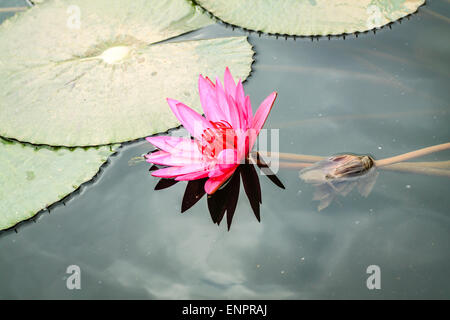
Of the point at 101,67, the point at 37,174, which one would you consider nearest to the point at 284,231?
the point at 37,174

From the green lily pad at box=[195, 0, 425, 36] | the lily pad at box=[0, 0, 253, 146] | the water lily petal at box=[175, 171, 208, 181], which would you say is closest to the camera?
the water lily petal at box=[175, 171, 208, 181]

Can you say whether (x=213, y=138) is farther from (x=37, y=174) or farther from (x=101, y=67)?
(x=101, y=67)

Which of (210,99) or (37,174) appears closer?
(210,99)

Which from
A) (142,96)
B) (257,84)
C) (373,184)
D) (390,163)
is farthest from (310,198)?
(142,96)

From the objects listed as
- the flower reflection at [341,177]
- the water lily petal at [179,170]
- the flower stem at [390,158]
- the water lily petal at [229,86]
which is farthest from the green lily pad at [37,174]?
the flower reflection at [341,177]

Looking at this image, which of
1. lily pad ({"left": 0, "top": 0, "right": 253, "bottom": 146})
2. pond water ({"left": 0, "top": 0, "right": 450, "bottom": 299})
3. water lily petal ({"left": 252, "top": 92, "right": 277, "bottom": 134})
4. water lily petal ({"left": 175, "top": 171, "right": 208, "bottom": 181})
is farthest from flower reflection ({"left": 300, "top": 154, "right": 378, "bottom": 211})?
lily pad ({"left": 0, "top": 0, "right": 253, "bottom": 146})

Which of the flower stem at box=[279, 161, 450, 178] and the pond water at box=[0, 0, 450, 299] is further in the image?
the flower stem at box=[279, 161, 450, 178]

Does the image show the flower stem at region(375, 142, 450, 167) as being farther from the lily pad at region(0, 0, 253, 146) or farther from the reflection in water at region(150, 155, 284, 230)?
the lily pad at region(0, 0, 253, 146)
